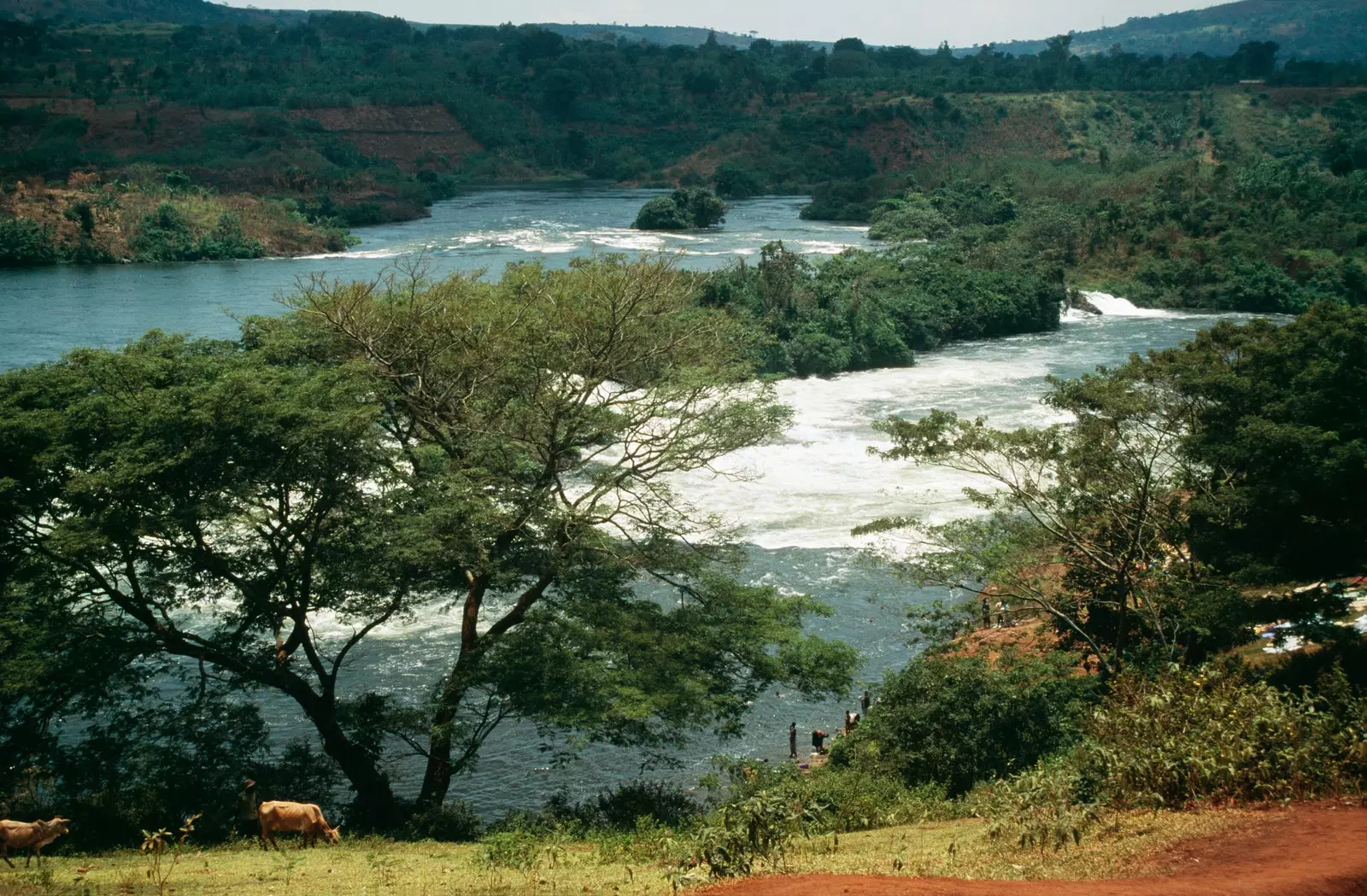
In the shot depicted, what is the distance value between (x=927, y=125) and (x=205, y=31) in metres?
87.5

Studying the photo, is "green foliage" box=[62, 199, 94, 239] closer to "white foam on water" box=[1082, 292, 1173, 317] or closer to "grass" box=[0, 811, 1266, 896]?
"white foam on water" box=[1082, 292, 1173, 317]

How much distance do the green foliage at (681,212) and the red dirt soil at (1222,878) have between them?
7861 centimetres

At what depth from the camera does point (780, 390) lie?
4872 centimetres

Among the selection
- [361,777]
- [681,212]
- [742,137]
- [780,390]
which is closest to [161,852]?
[361,777]

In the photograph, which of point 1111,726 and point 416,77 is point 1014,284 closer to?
point 1111,726

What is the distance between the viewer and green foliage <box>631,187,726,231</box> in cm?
8719

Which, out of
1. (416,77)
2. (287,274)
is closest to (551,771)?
(287,274)

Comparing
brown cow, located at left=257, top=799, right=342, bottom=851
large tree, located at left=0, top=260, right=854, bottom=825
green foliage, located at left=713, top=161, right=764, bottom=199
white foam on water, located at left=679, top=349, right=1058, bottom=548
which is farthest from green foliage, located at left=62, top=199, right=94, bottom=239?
brown cow, located at left=257, top=799, right=342, bottom=851

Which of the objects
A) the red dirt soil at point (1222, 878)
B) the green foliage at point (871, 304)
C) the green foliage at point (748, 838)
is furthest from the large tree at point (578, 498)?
the green foliage at point (871, 304)

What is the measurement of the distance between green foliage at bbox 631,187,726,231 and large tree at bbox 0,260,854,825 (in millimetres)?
65945

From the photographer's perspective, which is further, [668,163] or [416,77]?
[416,77]

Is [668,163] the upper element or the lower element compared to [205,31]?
lower

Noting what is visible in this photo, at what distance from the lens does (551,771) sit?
70.8 ft

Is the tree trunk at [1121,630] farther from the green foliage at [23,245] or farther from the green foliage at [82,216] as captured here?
the green foliage at [82,216]
